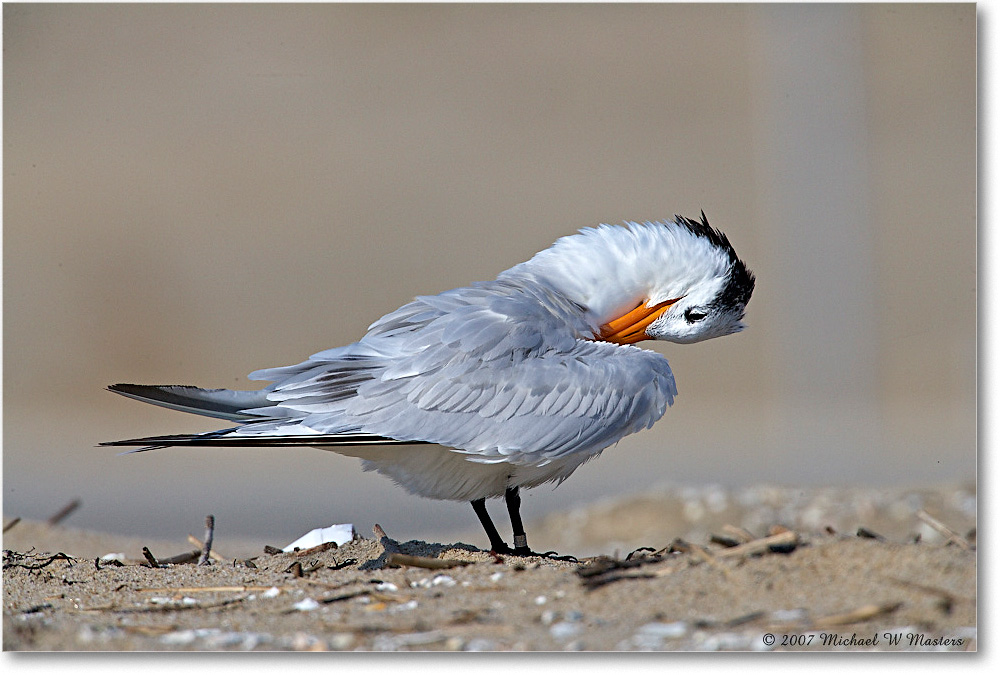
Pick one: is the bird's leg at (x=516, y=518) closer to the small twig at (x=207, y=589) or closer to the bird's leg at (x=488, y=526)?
the bird's leg at (x=488, y=526)

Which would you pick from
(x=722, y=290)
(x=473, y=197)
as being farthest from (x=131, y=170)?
(x=722, y=290)

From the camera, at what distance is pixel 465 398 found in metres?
3.75

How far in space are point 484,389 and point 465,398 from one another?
0.23ft

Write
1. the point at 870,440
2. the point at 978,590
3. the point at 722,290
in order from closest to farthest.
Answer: the point at 978,590 → the point at 722,290 → the point at 870,440

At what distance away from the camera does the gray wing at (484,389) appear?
12.2ft

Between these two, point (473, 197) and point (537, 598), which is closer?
point (537, 598)

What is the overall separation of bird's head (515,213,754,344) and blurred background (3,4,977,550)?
0.82 meters

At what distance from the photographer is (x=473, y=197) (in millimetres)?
8836

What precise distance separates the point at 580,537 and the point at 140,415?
4.68 meters

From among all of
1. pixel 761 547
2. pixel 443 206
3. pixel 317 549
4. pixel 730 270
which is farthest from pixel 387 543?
pixel 443 206

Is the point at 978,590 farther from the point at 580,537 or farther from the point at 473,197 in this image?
the point at 473,197

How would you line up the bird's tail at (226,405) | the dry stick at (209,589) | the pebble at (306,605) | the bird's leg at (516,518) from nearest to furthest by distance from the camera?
the pebble at (306,605) < the dry stick at (209,589) < the bird's tail at (226,405) < the bird's leg at (516,518)

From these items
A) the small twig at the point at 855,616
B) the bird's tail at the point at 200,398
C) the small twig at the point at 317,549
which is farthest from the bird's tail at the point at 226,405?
the small twig at the point at 855,616

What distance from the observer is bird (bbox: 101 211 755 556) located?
371 cm
